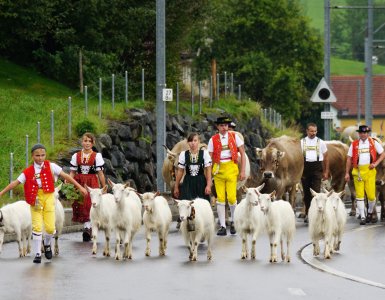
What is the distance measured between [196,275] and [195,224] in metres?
2.76

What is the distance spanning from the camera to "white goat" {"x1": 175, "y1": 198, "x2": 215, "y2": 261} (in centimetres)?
2316

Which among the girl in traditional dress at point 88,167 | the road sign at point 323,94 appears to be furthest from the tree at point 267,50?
the girl in traditional dress at point 88,167

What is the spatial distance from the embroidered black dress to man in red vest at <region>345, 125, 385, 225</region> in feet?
19.4

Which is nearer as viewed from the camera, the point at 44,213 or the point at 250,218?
the point at 44,213

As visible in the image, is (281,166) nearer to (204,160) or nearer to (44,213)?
(204,160)

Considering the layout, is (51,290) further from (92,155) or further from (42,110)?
(42,110)

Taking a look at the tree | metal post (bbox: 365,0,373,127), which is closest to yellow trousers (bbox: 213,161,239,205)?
metal post (bbox: 365,0,373,127)

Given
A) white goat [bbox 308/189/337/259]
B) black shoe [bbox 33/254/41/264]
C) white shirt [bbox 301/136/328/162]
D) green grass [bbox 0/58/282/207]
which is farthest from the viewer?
Result: green grass [bbox 0/58/282/207]

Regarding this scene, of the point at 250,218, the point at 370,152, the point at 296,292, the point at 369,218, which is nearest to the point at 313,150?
the point at 370,152

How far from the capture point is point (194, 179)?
26.4 metres

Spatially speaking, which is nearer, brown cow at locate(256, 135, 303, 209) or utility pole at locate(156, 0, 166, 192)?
brown cow at locate(256, 135, 303, 209)

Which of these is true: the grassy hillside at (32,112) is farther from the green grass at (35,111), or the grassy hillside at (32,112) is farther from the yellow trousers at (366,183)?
the yellow trousers at (366,183)

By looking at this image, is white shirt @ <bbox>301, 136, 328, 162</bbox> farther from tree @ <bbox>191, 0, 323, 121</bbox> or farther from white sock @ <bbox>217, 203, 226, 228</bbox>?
tree @ <bbox>191, 0, 323, 121</bbox>

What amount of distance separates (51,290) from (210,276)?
2671 mm
